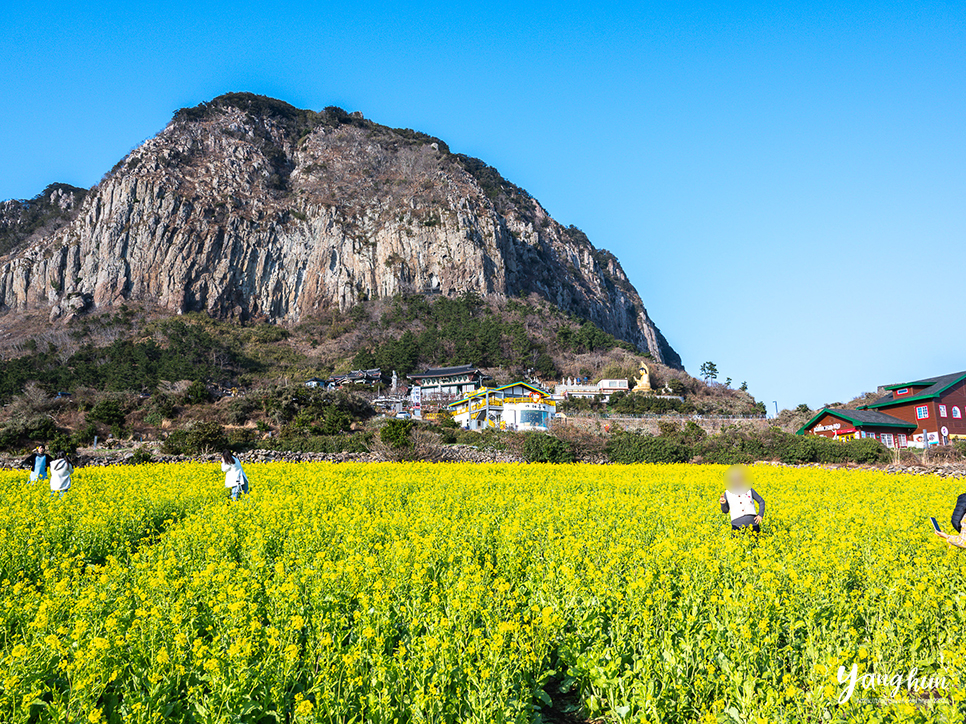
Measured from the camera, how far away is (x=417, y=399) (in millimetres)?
60062

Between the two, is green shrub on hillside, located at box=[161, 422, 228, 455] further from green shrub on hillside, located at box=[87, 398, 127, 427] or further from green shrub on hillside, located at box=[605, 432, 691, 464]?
green shrub on hillside, located at box=[605, 432, 691, 464]

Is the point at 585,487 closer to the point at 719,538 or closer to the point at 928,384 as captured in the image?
the point at 719,538

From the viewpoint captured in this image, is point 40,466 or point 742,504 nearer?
point 742,504

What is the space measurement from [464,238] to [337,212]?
95.1 feet

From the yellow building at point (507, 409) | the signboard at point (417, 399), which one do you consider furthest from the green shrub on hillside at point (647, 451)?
the signboard at point (417, 399)

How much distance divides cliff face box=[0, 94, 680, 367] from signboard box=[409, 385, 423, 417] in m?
47.4

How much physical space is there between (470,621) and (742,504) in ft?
17.9

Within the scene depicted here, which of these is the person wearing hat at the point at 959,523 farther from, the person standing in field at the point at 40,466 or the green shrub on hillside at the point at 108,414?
the green shrub on hillside at the point at 108,414

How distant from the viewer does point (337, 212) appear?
120 metres

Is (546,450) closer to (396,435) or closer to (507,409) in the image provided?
(396,435)

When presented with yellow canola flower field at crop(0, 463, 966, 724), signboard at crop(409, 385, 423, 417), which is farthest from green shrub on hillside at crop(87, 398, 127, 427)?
yellow canola flower field at crop(0, 463, 966, 724)

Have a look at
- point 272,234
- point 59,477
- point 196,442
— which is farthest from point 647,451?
point 272,234

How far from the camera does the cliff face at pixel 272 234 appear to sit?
342 ft

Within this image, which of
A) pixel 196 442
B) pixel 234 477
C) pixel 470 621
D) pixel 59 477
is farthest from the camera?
pixel 196 442
